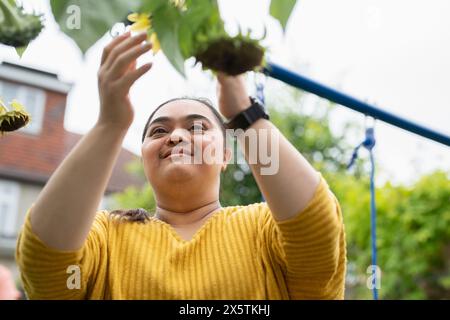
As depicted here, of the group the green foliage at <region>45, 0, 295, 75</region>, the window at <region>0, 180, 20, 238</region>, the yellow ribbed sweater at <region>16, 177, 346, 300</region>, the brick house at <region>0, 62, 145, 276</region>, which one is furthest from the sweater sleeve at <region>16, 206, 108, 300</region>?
the window at <region>0, 180, 20, 238</region>

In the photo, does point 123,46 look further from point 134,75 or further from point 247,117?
point 247,117

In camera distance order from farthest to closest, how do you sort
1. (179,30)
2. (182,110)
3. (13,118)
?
1. (182,110)
2. (13,118)
3. (179,30)

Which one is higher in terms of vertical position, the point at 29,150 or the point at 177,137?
the point at 29,150

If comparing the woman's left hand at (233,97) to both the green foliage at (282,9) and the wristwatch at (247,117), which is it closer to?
the wristwatch at (247,117)

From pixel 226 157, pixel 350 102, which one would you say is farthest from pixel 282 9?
pixel 350 102

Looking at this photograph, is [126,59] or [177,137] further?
[177,137]

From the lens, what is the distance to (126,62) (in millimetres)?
1030

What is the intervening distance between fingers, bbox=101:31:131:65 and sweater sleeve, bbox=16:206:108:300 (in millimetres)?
344

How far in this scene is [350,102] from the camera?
2141mm

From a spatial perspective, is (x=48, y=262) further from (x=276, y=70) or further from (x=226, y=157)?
(x=276, y=70)

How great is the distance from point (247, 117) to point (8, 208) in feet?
43.2

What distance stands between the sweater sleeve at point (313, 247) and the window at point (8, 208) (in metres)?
12.8
